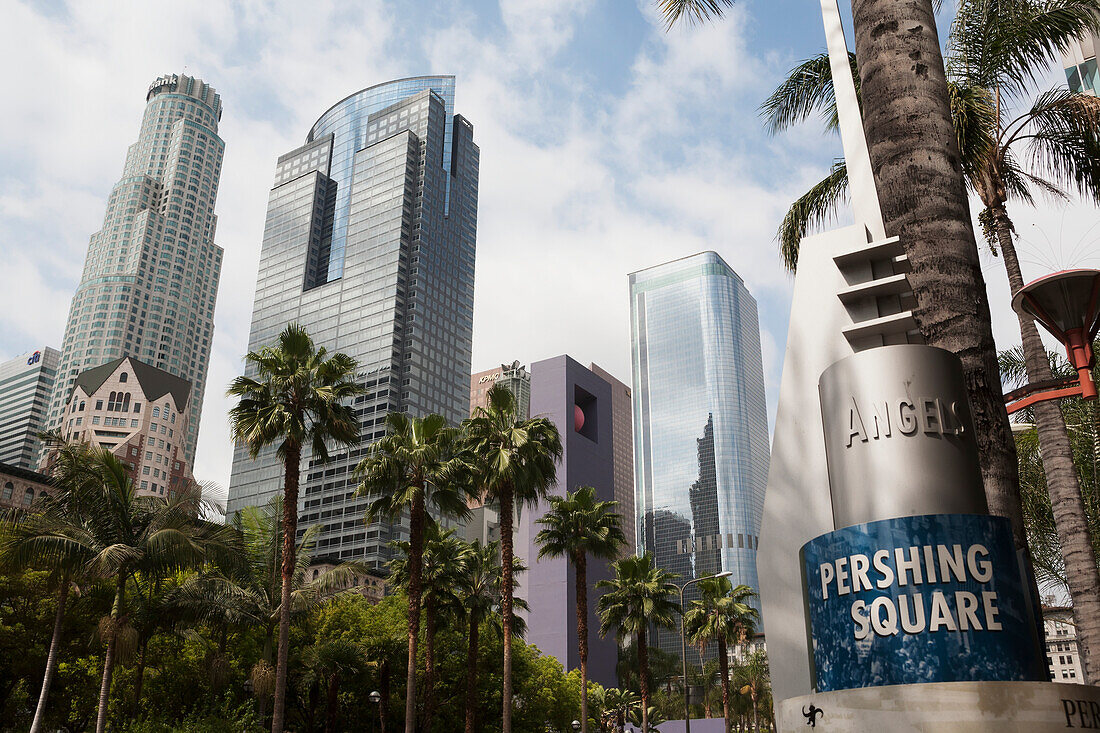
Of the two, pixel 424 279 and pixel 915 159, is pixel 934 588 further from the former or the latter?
pixel 424 279

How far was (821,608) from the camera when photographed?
503 cm

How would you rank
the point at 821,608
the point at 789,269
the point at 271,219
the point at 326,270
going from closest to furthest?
the point at 821,608
the point at 789,269
the point at 326,270
the point at 271,219

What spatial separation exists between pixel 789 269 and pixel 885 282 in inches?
450

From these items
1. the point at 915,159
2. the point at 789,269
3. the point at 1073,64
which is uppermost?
the point at 1073,64

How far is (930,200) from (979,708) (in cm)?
373

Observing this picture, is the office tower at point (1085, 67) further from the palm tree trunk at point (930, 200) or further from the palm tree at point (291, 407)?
the palm tree trunk at point (930, 200)

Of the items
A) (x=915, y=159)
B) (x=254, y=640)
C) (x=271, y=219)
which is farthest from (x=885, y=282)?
(x=271, y=219)

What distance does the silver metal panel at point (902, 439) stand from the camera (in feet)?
16.6

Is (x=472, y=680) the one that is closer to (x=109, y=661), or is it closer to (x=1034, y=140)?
(x=109, y=661)

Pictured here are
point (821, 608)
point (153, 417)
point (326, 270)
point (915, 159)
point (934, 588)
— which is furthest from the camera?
point (326, 270)

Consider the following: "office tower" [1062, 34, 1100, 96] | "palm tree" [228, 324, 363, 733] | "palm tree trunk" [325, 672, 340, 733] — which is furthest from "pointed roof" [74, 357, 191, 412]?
"office tower" [1062, 34, 1100, 96]

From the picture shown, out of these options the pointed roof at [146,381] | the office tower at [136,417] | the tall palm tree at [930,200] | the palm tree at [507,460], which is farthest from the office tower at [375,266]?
the tall palm tree at [930,200]

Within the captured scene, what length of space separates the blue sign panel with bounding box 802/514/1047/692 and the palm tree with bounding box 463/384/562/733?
965 inches

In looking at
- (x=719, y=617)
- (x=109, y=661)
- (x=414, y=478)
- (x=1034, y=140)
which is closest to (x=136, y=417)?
(x=719, y=617)
